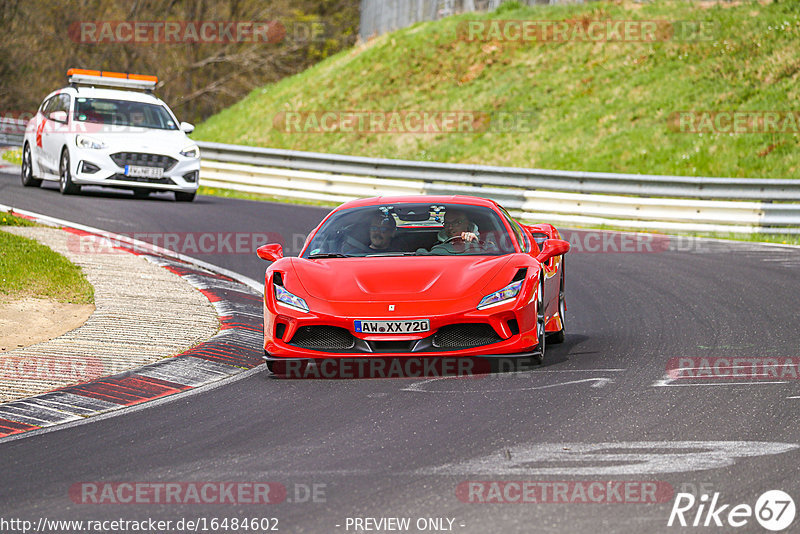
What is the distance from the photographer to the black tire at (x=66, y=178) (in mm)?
19922

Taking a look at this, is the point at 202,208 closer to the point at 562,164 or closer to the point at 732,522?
the point at 562,164

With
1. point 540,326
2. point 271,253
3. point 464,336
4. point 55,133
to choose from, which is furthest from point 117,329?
point 55,133

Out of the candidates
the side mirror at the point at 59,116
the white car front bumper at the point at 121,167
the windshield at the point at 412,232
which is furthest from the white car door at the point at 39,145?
the windshield at the point at 412,232

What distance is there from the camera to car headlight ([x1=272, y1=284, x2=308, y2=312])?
323 inches

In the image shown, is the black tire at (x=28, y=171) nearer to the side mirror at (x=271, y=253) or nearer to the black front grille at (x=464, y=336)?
the side mirror at (x=271, y=253)

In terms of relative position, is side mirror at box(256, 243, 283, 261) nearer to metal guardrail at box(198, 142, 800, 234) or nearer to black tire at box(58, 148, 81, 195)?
black tire at box(58, 148, 81, 195)

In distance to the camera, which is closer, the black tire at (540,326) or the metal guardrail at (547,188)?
the black tire at (540,326)

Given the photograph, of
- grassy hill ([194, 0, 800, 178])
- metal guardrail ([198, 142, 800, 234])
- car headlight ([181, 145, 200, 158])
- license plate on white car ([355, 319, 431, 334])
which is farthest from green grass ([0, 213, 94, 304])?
grassy hill ([194, 0, 800, 178])

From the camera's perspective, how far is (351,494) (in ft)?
16.9

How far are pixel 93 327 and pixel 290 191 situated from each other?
49.7 ft

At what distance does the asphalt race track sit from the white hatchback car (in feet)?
37.2

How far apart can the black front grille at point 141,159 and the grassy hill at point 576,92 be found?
36.4ft

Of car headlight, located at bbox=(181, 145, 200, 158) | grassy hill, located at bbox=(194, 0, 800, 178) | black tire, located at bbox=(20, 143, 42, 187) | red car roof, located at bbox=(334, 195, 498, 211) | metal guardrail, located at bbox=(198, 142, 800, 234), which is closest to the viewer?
red car roof, located at bbox=(334, 195, 498, 211)

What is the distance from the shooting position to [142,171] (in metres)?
19.6
